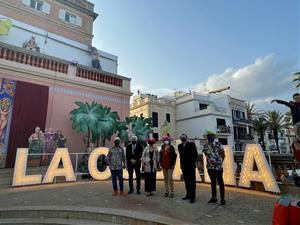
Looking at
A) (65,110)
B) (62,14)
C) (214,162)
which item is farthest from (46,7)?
(214,162)

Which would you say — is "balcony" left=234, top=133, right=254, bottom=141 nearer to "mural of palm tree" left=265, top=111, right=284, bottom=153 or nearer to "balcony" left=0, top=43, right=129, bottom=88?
"mural of palm tree" left=265, top=111, right=284, bottom=153

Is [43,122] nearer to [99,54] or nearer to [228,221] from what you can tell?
[99,54]

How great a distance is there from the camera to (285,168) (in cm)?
612

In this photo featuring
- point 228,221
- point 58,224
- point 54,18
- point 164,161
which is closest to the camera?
point 228,221

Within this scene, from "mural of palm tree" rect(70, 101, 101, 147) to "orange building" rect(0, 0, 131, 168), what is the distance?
0.87 meters

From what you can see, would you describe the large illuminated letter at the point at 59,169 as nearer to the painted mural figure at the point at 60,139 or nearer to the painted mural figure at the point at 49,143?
the painted mural figure at the point at 49,143

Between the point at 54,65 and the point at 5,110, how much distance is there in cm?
340

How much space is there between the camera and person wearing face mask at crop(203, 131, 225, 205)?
15.6 feet

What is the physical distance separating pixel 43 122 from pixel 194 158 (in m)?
8.22

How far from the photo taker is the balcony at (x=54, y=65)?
33.2 feet

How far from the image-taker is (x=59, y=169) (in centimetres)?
835

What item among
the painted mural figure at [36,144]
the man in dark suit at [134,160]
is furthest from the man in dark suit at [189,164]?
the painted mural figure at [36,144]

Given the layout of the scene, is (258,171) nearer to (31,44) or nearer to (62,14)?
(31,44)

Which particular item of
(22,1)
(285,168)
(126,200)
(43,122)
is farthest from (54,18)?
(285,168)
